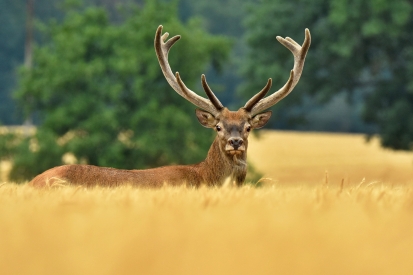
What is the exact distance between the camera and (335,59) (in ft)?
130

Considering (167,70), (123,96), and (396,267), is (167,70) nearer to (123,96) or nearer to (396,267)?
(396,267)

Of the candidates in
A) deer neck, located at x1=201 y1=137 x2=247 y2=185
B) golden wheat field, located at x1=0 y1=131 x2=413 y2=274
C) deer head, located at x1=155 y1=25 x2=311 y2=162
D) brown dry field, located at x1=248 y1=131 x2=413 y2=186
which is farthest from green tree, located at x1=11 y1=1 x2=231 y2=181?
golden wheat field, located at x1=0 y1=131 x2=413 y2=274

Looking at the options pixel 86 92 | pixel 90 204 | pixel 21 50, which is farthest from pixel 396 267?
pixel 21 50

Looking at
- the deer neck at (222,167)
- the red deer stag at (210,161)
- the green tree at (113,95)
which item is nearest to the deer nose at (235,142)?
the red deer stag at (210,161)

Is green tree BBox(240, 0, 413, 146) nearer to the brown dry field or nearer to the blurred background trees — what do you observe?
the blurred background trees

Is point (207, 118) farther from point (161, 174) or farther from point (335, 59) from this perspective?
point (335, 59)

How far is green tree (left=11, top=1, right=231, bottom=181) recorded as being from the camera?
32.7 m

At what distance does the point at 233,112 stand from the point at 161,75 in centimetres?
2615

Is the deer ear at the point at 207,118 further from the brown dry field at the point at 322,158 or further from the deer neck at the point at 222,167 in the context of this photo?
the brown dry field at the point at 322,158

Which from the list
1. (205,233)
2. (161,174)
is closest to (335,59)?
(161,174)

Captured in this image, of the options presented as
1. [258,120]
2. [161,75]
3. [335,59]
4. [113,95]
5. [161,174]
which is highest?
[335,59]

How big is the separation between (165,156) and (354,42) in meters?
9.95

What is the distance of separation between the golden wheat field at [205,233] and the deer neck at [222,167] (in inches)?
199

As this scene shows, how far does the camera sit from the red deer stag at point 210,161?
8273 millimetres
